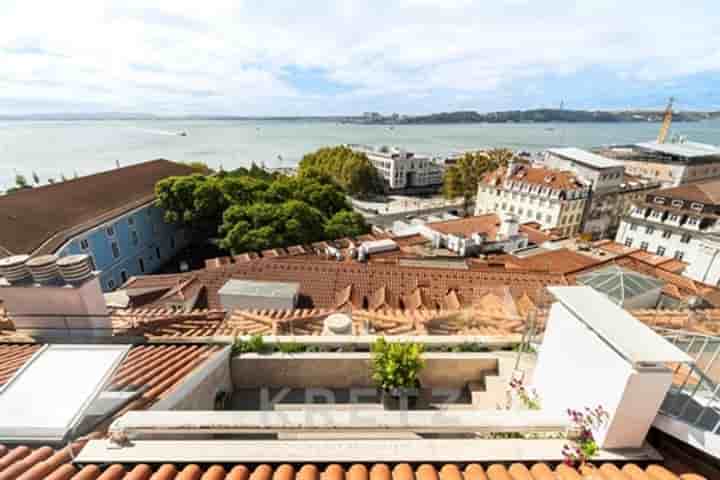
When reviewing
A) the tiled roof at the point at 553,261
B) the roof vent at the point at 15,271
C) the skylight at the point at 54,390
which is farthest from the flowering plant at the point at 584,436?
the tiled roof at the point at 553,261

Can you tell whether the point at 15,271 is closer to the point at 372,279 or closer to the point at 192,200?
the point at 372,279

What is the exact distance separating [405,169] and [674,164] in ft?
150

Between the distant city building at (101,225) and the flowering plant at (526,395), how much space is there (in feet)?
71.0

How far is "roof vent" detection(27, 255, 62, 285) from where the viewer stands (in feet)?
17.4

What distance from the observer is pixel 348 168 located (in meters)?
63.7

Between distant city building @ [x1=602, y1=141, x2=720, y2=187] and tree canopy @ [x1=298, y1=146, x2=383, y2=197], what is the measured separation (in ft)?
144

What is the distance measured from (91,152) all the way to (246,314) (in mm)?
120051

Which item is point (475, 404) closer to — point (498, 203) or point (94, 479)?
point (94, 479)

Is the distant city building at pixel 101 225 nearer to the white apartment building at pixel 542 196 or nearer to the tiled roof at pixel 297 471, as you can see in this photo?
the tiled roof at pixel 297 471

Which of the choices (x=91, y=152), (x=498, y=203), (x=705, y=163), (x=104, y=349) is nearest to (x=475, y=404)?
(x=104, y=349)

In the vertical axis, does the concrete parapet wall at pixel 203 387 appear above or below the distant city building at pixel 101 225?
above

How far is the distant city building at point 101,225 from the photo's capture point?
72.9ft

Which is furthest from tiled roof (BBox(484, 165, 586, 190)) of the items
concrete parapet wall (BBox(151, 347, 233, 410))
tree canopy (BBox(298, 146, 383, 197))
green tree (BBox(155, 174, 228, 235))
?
concrete parapet wall (BBox(151, 347, 233, 410))

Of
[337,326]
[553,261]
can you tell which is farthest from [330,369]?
[553,261]
